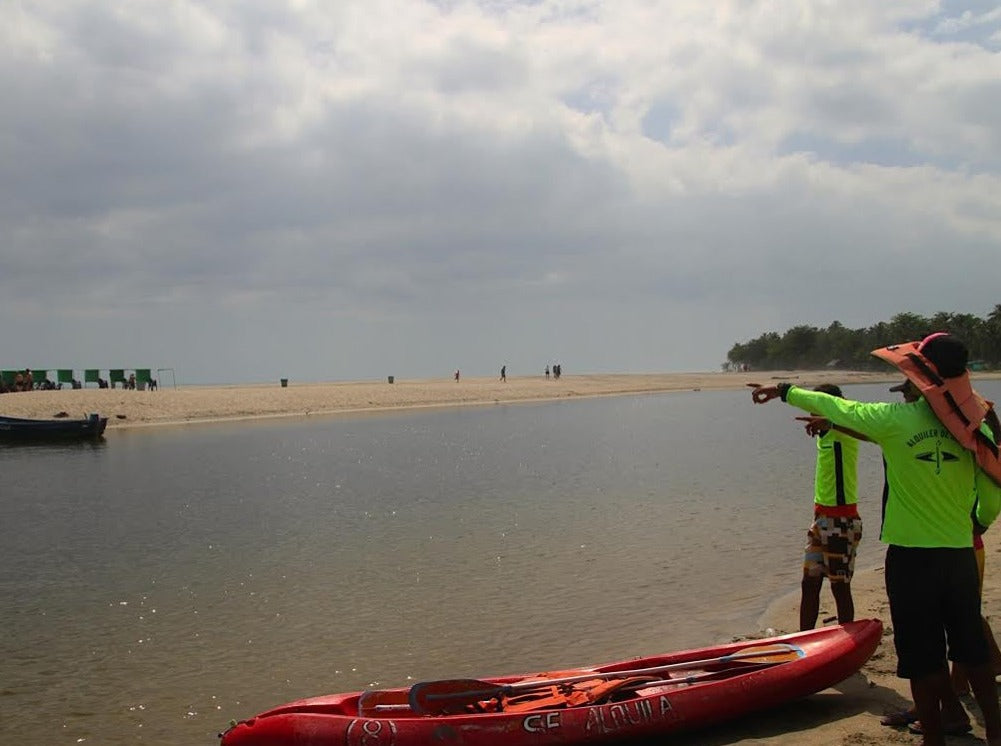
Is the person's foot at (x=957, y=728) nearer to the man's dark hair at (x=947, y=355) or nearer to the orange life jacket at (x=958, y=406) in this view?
the orange life jacket at (x=958, y=406)

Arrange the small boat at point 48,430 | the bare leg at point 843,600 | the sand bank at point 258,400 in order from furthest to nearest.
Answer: the sand bank at point 258,400
the small boat at point 48,430
the bare leg at point 843,600

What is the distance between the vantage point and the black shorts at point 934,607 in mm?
4520

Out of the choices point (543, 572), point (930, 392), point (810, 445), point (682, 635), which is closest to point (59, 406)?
point (810, 445)

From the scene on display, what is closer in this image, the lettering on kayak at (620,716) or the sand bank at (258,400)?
the lettering on kayak at (620,716)

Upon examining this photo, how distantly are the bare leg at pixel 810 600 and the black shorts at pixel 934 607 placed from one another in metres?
2.30

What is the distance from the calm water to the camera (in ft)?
27.0

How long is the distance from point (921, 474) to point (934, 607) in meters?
0.69

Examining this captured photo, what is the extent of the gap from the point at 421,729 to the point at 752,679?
7.57 feet

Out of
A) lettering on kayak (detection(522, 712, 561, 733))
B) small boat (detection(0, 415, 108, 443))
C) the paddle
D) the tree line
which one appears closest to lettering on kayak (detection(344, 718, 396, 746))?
the paddle

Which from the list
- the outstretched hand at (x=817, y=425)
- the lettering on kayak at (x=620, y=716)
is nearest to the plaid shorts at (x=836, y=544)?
the outstretched hand at (x=817, y=425)

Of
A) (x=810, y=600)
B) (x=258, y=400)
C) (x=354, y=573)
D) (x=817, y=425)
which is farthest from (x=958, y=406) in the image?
(x=258, y=400)

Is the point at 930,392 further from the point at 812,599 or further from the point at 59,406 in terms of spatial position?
the point at 59,406

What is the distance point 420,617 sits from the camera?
996 centimetres

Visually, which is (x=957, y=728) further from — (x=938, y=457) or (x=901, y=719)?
(x=938, y=457)
